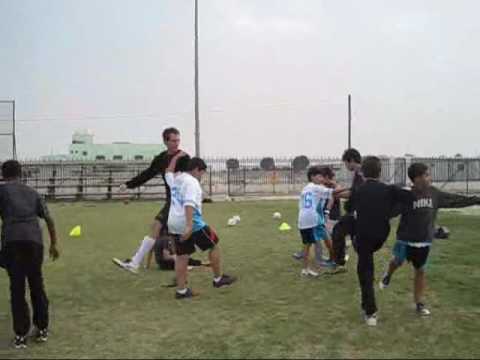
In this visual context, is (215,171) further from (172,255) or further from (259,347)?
(259,347)

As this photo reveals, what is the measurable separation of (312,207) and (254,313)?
8.07 ft

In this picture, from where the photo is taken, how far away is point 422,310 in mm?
5961

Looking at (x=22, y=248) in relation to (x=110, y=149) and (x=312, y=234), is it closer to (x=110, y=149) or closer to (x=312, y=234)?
(x=312, y=234)

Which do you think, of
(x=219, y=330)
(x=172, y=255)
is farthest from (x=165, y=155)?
(x=219, y=330)

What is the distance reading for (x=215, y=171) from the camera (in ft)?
104

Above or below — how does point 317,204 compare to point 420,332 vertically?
above

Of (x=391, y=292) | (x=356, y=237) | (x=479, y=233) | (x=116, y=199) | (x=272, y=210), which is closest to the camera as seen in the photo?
(x=356, y=237)

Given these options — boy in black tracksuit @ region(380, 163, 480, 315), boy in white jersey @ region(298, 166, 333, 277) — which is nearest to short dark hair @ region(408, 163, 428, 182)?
boy in black tracksuit @ region(380, 163, 480, 315)

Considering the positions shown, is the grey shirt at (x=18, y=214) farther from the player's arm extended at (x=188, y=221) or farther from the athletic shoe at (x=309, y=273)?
the athletic shoe at (x=309, y=273)

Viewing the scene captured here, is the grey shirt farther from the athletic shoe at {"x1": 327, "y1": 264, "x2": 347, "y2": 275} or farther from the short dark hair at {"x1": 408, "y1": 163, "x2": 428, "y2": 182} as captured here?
the athletic shoe at {"x1": 327, "y1": 264, "x2": 347, "y2": 275}

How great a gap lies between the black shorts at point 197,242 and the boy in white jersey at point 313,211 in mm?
1675

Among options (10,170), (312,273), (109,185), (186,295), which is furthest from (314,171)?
(109,185)

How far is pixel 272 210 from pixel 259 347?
1538cm

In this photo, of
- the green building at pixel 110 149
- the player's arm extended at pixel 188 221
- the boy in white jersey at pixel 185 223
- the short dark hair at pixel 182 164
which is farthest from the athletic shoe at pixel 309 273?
the green building at pixel 110 149
